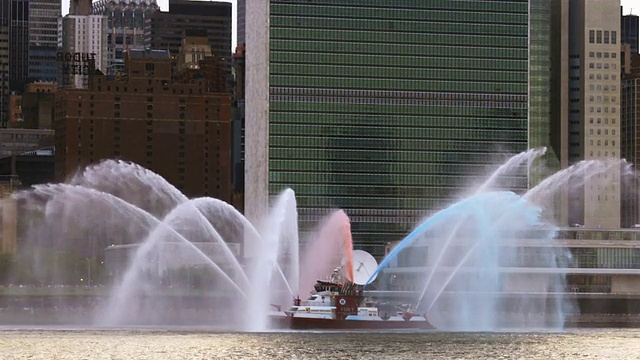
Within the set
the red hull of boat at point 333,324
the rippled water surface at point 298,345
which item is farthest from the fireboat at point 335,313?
the rippled water surface at point 298,345

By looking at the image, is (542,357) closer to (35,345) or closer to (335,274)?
(335,274)

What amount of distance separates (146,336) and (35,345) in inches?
509

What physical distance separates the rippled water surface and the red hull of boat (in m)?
0.92

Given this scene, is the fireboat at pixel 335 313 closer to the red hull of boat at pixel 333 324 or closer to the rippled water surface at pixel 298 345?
the red hull of boat at pixel 333 324

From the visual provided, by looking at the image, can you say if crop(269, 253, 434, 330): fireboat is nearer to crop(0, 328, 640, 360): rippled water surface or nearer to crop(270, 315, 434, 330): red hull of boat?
crop(270, 315, 434, 330): red hull of boat

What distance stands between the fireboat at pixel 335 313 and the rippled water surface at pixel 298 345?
4.31ft

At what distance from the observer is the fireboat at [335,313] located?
573 ft

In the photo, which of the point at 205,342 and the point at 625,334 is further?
the point at 625,334

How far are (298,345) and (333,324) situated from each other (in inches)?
382

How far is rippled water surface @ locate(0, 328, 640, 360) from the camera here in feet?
520

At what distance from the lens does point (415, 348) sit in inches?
6560

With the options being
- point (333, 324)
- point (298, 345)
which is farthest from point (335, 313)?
point (298, 345)

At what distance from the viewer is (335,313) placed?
175 meters

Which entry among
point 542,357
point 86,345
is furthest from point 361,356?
point 86,345
